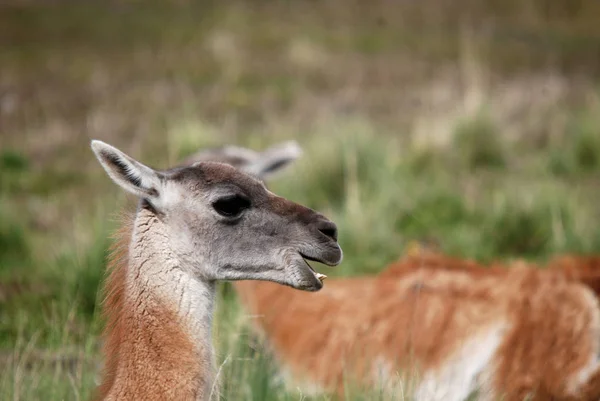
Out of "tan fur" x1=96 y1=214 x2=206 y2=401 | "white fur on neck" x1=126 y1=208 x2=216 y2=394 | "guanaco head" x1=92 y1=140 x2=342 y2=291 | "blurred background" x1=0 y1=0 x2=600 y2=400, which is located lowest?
"tan fur" x1=96 y1=214 x2=206 y2=401

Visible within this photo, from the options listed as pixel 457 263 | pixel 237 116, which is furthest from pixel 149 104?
pixel 457 263

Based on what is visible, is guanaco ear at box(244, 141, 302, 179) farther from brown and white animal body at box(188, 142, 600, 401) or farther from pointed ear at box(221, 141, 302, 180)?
brown and white animal body at box(188, 142, 600, 401)

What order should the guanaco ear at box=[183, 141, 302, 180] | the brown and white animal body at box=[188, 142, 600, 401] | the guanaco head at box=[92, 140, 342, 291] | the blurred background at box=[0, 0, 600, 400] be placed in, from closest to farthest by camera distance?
the guanaco head at box=[92, 140, 342, 291], the brown and white animal body at box=[188, 142, 600, 401], the blurred background at box=[0, 0, 600, 400], the guanaco ear at box=[183, 141, 302, 180]

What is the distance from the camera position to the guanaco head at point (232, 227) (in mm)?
3375

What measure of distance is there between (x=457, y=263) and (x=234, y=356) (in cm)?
156

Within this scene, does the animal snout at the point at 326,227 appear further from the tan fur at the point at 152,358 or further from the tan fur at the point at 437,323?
the tan fur at the point at 437,323

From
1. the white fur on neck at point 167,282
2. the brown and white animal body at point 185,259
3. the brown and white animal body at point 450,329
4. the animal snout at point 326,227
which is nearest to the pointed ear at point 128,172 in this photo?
the brown and white animal body at point 185,259

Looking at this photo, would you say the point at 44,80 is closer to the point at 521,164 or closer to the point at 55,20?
the point at 55,20

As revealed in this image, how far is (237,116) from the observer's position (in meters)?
14.5

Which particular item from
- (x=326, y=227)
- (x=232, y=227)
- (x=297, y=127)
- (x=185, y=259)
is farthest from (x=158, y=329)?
(x=297, y=127)

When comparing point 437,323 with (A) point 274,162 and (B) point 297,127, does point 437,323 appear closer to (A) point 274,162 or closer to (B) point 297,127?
(A) point 274,162

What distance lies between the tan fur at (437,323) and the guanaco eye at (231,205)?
1047mm

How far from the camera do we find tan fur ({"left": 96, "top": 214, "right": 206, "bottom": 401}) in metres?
3.26

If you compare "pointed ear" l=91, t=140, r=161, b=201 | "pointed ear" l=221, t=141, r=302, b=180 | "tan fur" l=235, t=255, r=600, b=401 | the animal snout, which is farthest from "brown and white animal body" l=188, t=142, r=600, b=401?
"pointed ear" l=91, t=140, r=161, b=201
